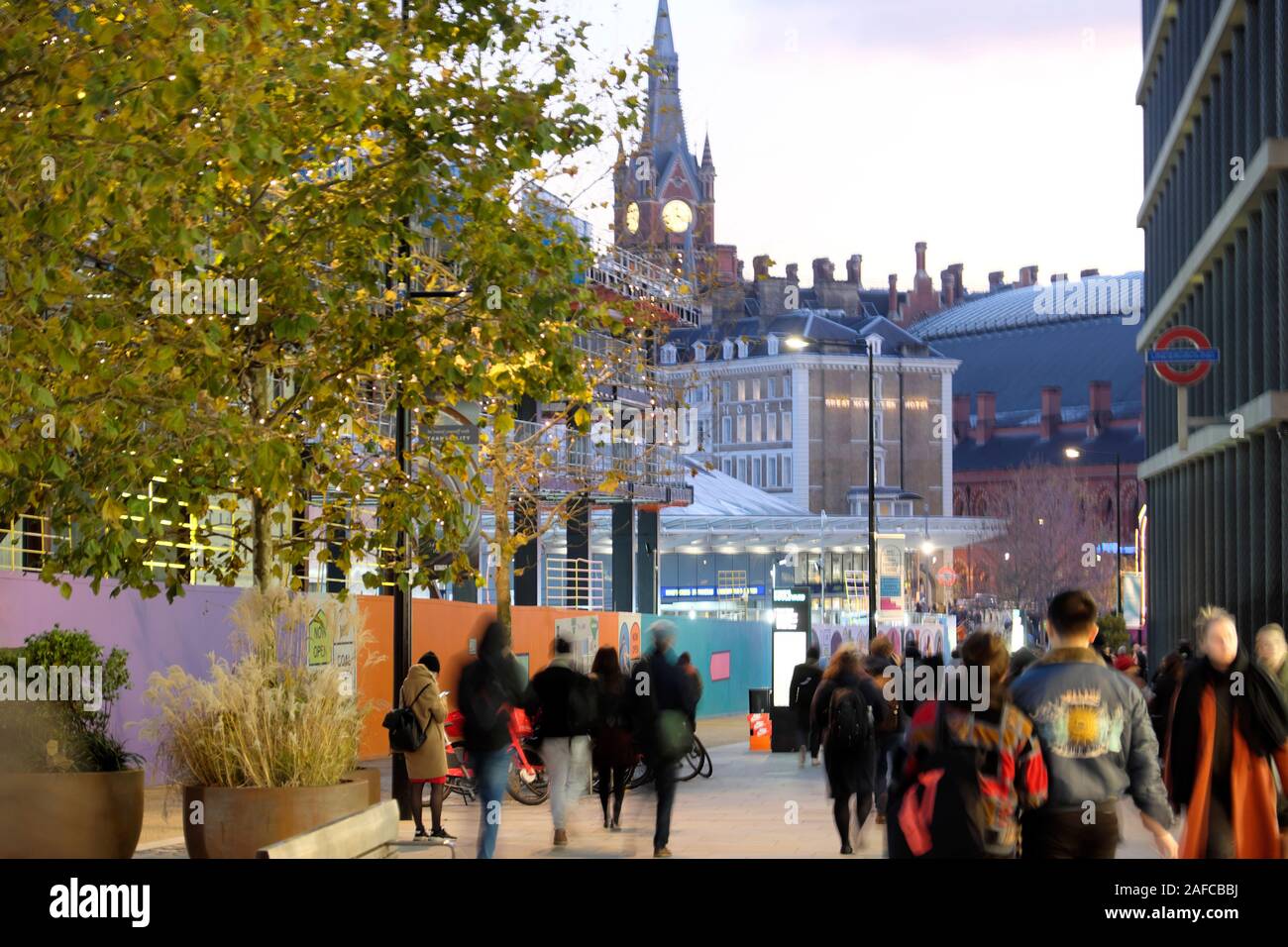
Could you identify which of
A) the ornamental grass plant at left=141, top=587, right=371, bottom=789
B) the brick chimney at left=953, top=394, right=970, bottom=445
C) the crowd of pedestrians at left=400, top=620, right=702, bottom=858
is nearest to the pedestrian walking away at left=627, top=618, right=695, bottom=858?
the crowd of pedestrians at left=400, top=620, right=702, bottom=858

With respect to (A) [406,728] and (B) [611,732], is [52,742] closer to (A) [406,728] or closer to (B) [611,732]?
(A) [406,728]

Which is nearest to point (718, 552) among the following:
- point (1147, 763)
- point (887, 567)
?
point (887, 567)

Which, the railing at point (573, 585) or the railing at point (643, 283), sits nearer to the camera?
the railing at point (643, 283)

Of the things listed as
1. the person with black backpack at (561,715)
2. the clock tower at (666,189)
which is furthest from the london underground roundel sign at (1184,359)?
the person with black backpack at (561,715)

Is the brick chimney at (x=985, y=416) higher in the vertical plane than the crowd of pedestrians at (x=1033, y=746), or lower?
higher

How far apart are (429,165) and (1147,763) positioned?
8.52m

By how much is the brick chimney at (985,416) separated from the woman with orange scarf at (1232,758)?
159m

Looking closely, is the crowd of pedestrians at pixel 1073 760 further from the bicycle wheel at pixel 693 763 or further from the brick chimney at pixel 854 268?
the brick chimney at pixel 854 268

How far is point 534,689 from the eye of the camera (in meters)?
17.6

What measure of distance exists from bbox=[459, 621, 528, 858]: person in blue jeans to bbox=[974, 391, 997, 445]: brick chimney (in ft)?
511

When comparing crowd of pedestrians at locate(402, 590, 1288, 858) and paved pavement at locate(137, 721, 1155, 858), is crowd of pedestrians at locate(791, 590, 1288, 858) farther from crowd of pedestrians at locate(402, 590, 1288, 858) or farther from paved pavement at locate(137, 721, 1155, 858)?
paved pavement at locate(137, 721, 1155, 858)

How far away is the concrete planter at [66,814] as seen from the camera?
43.3 feet

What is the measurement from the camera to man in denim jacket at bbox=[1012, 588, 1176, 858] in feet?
30.7

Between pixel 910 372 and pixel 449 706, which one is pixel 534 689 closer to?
pixel 449 706
